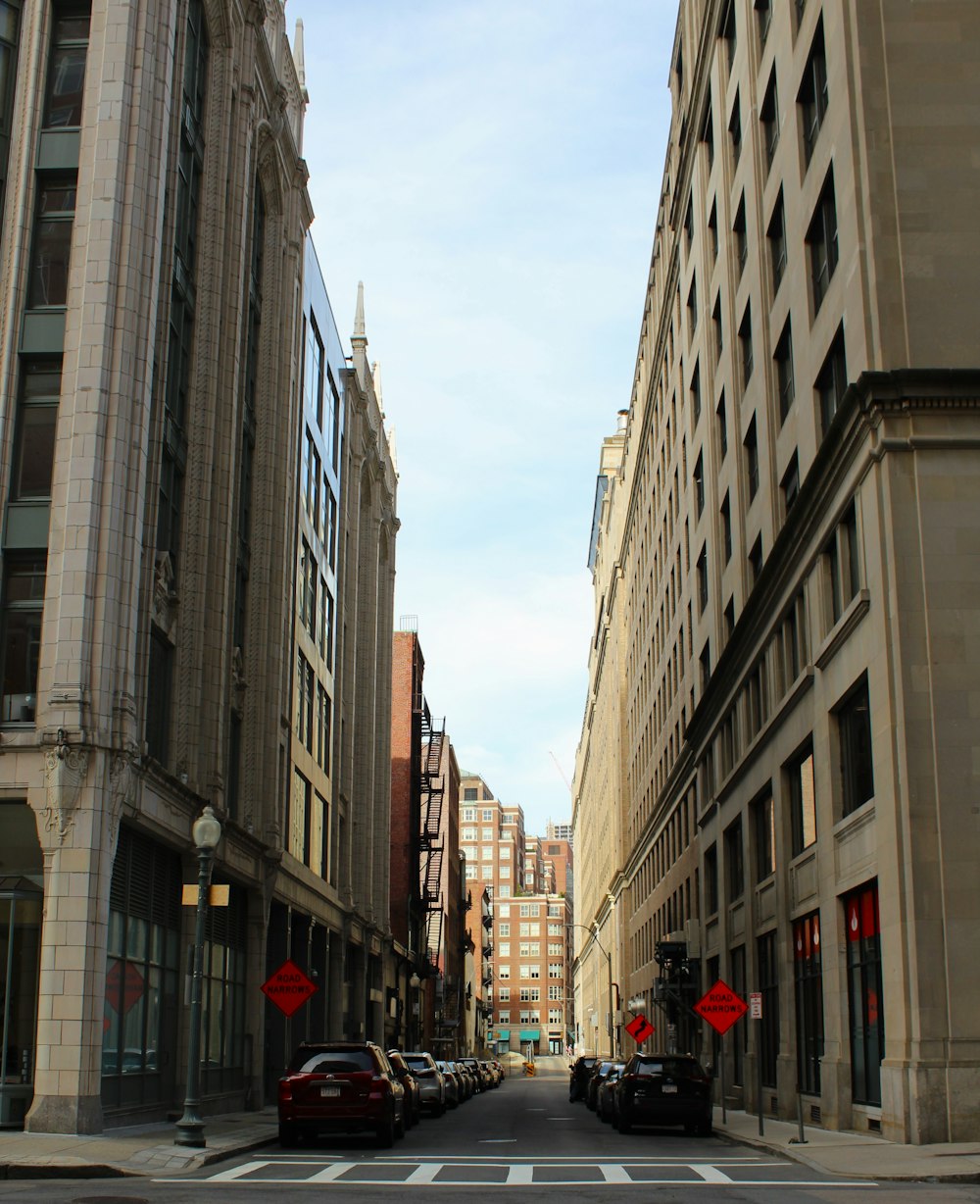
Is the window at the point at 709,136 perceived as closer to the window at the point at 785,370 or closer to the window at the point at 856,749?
the window at the point at 785,370

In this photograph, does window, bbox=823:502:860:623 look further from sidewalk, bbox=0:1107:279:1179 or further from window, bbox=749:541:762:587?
sidewalk, bbox=0:1107:279:1179

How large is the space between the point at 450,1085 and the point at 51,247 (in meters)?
28.8

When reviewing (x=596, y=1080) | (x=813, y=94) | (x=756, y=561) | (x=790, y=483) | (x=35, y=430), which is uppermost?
(x=813, y=94)

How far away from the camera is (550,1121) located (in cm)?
3472

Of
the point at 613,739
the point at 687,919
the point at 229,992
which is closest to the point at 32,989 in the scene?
the point at 229,992

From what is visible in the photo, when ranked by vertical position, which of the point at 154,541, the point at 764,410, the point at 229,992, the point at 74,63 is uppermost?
the point at 74,63

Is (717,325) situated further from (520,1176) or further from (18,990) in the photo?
(520,1176)

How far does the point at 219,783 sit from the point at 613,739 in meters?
68.9

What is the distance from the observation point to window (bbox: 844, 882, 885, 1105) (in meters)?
23.8

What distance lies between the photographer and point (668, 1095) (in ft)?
90.9

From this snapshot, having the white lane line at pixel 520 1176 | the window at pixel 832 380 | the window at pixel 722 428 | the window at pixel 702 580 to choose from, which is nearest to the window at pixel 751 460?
the window at pixel 722 428

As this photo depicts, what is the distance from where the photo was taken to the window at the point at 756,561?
3625 cm

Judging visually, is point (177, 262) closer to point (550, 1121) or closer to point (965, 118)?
point (965, 118)

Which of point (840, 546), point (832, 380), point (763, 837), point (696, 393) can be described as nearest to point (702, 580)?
point (696, 393)
